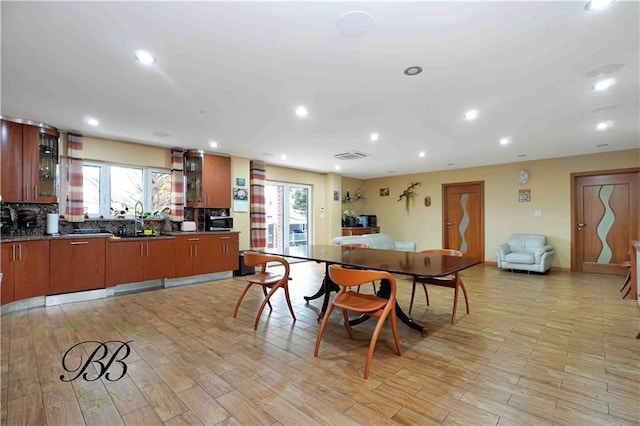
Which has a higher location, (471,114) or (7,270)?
(471,114)

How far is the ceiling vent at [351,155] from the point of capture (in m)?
5.72

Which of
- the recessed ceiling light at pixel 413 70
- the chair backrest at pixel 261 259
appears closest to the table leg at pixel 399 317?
the chair backrest at pixel 261 259

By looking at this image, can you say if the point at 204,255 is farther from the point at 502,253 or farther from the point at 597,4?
the point at 502,253

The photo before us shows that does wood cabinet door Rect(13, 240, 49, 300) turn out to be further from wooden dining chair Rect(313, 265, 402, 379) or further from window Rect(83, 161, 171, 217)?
wooden dining chair Rect(313, 265, 402, 379)

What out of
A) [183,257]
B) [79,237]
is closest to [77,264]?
[79,237]

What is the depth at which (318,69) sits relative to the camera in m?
2.51

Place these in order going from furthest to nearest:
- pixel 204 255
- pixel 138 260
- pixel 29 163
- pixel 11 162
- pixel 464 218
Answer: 1. pixel 464 218
2. pixel 204 255
3. pixel 138 260
4. pixel 29 163
5. pixel 11 162

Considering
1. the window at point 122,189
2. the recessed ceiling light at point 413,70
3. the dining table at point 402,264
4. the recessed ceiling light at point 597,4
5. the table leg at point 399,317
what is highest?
the recessed ceiling light at point 597,4

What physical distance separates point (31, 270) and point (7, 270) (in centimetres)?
22

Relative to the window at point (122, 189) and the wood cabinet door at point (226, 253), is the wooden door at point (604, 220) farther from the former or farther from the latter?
the window at point (122, 189)

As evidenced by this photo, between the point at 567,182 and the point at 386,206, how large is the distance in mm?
4253

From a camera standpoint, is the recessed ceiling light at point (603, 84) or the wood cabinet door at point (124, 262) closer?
the recessed ceiling light at point (603, 84)

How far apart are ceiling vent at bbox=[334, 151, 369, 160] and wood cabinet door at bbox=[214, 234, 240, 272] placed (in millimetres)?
2557

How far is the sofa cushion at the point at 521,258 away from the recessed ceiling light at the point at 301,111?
5.13 meters
